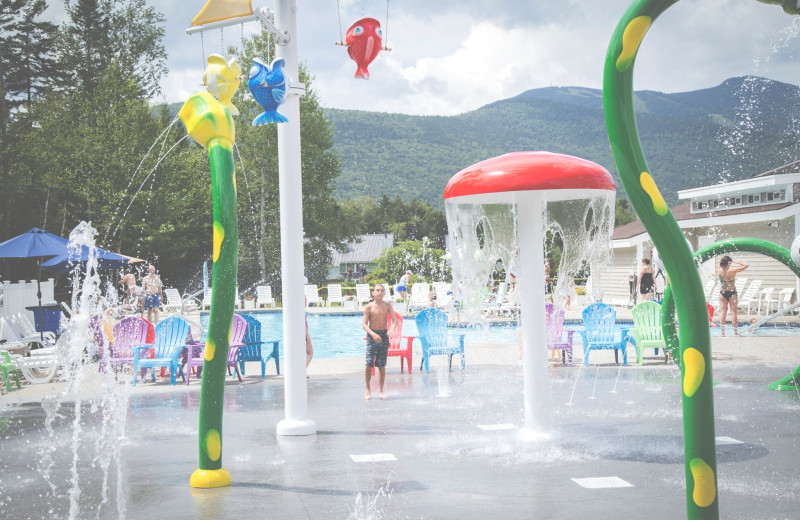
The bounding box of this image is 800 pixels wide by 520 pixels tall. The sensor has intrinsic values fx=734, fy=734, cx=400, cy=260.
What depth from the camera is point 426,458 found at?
673 centimetres

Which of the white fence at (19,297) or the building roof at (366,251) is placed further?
the building roof at (366,251)

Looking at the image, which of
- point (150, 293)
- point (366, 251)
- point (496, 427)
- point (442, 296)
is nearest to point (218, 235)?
point (496, 427)

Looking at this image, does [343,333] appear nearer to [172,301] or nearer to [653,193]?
[172,301]

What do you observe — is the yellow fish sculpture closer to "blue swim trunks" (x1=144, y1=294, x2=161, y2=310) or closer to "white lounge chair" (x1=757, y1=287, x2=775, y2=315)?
"blue swim trunks" (x1=144, y1=294, x2=161, y2=310)

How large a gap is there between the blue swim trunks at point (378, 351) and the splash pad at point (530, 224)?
1.69 m

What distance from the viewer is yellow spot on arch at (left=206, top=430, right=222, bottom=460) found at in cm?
587

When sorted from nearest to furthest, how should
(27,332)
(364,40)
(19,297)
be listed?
1. (364,40)
2. (27,332)
3. (19,297)

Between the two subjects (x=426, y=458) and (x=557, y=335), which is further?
(x=557, y=335)

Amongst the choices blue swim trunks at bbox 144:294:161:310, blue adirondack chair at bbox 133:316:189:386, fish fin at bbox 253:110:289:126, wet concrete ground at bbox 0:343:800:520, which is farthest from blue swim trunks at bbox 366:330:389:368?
blue swim trunks at bbox 144:294:161:310

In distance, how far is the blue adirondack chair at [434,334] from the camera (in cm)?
1238

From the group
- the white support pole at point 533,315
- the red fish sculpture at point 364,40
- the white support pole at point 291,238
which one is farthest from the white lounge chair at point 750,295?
the white support pole at point 291,238

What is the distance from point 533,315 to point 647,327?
21.7 ft

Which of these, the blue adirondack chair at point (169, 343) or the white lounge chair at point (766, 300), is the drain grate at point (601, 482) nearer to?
the blue adirondack chair at point (169, 343)

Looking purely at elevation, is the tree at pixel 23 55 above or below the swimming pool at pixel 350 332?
above
